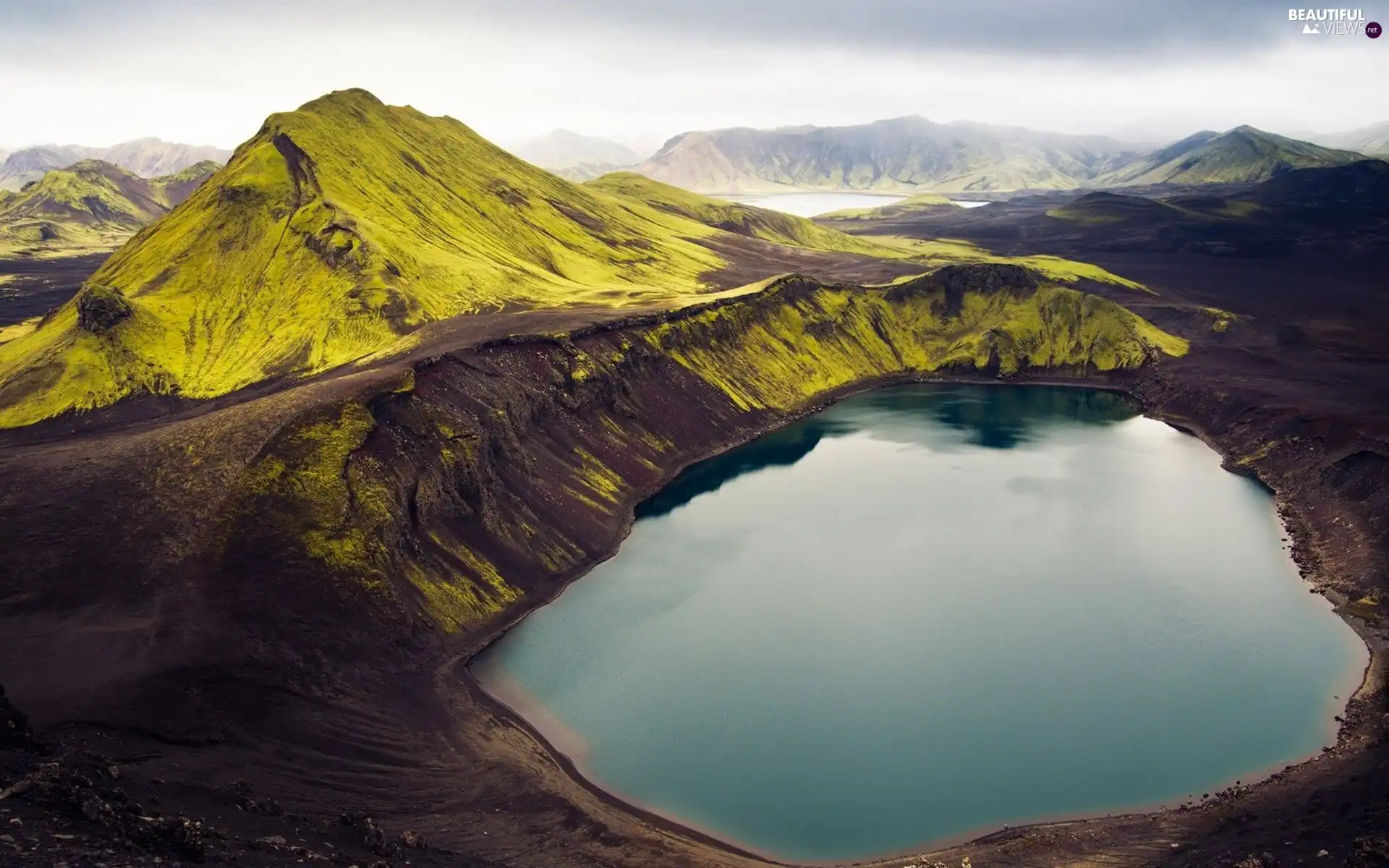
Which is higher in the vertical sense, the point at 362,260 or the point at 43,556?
the point at 362,260

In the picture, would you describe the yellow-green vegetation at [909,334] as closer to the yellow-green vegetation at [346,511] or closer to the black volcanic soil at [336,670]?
the black volcanic soil at [336,670]

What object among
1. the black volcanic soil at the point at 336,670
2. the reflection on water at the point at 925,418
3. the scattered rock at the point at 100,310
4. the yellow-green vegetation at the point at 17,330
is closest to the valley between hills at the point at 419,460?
the black volcanic soil at the point at 336,670

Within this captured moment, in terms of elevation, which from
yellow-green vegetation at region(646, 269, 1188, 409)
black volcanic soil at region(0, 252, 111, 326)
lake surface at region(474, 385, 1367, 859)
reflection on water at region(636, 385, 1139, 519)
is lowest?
lake surface at region(474, 385, 1367, 859)

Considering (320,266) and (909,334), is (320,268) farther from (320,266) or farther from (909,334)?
(909,334)

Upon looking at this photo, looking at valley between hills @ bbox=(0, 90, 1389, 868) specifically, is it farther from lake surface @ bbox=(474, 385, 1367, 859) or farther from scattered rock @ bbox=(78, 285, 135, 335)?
lake surface @ bbox=(474, 385, 1367, 859)

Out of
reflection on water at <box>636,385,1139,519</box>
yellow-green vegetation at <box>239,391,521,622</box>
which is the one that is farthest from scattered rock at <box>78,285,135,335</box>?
reflection on water at <box>636,385,1139,519</box>

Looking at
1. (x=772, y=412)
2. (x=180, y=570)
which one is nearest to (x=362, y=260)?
(x=772, y=412)

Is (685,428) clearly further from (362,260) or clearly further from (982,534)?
(362,260)
